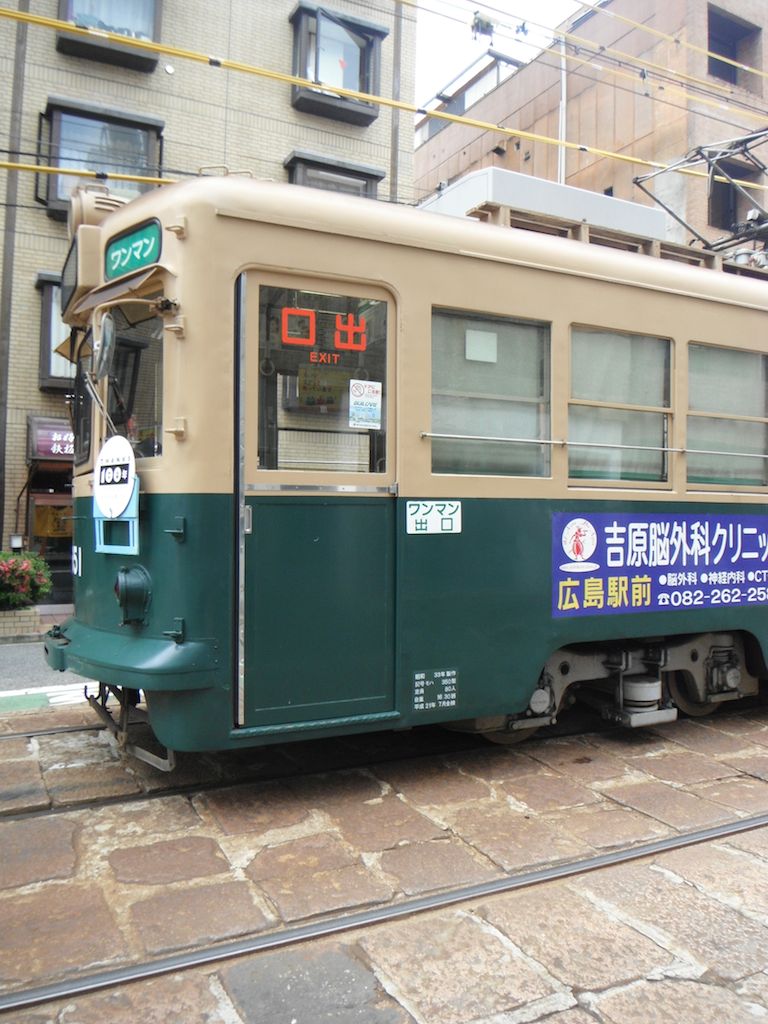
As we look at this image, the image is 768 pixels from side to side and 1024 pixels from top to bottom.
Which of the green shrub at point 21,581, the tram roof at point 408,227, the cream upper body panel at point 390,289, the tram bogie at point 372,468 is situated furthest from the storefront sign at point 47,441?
the tram roof at point 408,227

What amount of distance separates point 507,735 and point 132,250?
135 inches

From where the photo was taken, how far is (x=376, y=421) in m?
4.04

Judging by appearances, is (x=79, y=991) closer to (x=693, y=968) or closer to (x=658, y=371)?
(x=693, y=968)

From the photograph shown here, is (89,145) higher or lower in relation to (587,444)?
higher

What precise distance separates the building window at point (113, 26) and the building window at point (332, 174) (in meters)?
2.84

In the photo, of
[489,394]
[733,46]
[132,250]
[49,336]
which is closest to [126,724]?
[132,250]

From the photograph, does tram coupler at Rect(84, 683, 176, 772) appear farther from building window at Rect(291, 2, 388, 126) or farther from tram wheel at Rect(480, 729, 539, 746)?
building window at Rect(291, 2, 388, 126)

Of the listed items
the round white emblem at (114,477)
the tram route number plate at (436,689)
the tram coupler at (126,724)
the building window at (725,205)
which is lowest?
the tram coupler at (126,724)

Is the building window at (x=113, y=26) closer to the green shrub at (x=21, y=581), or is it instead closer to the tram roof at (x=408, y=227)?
the green shrub at (x=21, y=581)

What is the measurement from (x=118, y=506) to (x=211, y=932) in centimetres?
194

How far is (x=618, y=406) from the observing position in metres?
4.70

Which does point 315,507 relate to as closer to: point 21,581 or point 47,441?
point 21,581

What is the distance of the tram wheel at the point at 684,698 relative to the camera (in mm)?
5398

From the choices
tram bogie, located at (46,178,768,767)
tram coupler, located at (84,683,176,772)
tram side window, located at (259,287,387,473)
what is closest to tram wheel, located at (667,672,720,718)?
tram bogie, located at (46,178,768,767)
